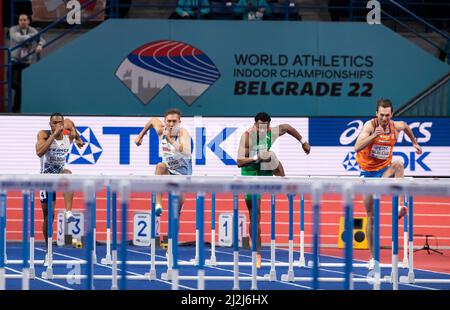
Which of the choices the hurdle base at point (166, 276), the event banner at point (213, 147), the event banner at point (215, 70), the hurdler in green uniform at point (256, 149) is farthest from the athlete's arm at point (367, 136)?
the event banner at point (215, 70)

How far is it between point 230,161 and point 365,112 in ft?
9.93

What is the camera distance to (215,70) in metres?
21.0

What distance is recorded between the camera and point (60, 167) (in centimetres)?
1538

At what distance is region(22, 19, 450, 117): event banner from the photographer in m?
20.8

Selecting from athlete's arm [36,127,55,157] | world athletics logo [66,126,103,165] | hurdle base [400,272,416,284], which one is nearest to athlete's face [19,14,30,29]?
world athletics logo [66,126,103,165]

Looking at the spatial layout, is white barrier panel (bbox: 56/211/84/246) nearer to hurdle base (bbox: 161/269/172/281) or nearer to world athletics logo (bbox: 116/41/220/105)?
hurdle base (bbox: 161/269/172/281)

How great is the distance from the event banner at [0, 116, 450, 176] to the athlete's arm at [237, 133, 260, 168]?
5.20 meters

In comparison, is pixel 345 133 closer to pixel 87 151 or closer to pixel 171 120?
pixel 87 151

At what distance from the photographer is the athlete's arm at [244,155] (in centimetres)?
1391

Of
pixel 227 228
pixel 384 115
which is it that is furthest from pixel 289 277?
pixel 227 228

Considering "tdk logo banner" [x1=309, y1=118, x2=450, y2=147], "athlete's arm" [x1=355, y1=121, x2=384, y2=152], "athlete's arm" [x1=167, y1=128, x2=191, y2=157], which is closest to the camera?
"athlete's arm" [x1=355, y1=121, x2=384, y2=152]

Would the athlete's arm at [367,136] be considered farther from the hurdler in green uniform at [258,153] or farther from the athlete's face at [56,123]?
the athlete's face at [56,123]

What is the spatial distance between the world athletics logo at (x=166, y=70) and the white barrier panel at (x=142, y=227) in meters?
4.44

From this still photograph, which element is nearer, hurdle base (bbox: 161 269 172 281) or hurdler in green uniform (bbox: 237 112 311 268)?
hurdle base (bbox: 161 269 172 281)
